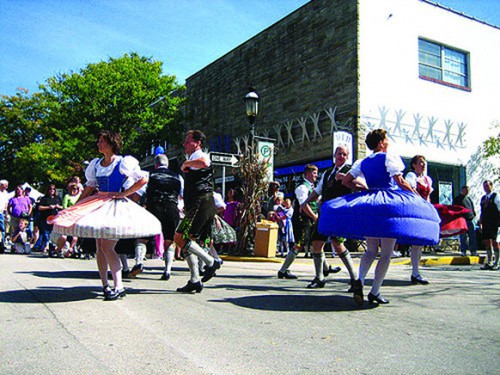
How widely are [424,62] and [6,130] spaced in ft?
133

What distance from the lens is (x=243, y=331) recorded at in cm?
383

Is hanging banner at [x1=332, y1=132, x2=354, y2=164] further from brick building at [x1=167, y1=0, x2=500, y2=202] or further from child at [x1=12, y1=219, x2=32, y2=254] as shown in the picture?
child at [x1=12, y1=219, x2=32, y2=254]

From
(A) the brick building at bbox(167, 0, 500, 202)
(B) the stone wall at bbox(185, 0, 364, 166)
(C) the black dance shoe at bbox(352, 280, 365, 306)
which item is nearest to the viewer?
(C) the black dance shoe at bbox(352, 280, 365, 306)

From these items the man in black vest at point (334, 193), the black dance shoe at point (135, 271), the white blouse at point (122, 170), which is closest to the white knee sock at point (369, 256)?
the man in black vest at point (334, 193)

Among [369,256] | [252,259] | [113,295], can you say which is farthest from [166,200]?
[252,259]

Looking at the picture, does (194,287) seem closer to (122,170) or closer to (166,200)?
(122,170)

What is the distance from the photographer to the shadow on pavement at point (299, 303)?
16.0ft

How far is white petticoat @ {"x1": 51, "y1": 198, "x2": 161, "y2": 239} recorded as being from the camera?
4.72 m

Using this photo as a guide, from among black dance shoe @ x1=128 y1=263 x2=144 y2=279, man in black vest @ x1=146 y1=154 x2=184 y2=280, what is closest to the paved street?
black dance shoe @ x1=128 y1=263 x2=144 y2=279

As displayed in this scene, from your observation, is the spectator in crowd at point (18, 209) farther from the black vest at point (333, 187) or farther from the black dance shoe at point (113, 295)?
the black vest at point (333, 187)

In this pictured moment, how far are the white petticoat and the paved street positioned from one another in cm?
72

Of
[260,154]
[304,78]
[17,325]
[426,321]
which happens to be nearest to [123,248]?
[17,325]

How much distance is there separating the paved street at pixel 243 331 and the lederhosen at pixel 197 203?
31.1 inches

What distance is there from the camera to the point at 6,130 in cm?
4591
